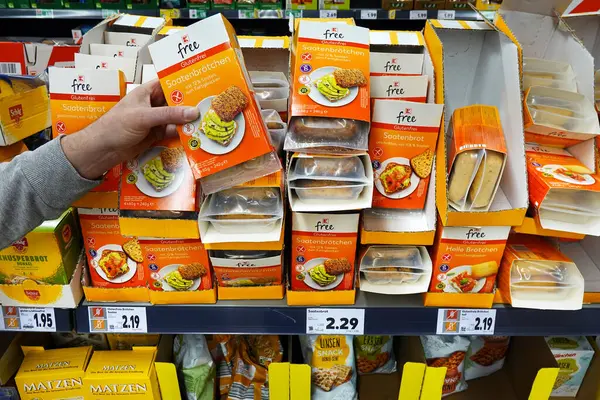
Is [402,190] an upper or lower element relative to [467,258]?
upper

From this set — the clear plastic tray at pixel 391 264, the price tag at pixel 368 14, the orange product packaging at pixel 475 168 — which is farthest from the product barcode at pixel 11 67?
the price tag at pixel 368 14

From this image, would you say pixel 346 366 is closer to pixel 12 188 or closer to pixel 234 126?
pixel 234 126

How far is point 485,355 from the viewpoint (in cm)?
164

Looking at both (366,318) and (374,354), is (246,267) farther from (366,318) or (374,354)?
(374,354)

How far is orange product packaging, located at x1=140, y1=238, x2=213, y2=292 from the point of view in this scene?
45.0 inches

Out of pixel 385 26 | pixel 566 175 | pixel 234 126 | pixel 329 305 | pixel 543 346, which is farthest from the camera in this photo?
pixel 385 26

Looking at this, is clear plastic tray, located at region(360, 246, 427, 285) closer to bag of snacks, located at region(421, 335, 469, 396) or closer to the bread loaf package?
the bread loaf package

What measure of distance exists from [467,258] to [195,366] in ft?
2.71

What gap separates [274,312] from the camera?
3.98 ft

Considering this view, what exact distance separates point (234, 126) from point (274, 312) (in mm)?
477

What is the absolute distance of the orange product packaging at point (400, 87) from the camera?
3.91 ft

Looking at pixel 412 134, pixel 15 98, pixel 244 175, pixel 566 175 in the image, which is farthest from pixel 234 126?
pixel 566 175

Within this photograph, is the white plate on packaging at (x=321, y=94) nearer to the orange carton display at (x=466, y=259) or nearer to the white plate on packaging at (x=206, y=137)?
the white plate on packaging at (x=206, y=137)

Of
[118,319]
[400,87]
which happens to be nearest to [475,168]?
[400,87]
